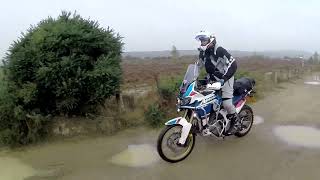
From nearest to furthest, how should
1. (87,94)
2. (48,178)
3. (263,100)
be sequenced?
(48,178), (87,94), (263,100)

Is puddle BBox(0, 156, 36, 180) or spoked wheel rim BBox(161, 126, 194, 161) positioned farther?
spoked wheel rim BBox(161, 126, 194, 161)

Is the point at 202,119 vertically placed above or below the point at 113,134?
above

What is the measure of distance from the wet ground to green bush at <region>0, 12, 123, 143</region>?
1.69 ft

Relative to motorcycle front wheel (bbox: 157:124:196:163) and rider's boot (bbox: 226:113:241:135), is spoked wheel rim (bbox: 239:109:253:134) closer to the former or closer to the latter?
rider's boot (bbox: 226:113:241:135)

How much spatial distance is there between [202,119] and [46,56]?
2625mm

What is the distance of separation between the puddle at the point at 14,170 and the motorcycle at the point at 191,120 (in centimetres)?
173

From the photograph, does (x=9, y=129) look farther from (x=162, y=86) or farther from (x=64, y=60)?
(x=162, y=86)

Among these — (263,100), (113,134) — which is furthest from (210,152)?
(263,100)

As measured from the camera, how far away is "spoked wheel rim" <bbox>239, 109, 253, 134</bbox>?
276 inches

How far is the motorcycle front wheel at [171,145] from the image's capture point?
5605 mm

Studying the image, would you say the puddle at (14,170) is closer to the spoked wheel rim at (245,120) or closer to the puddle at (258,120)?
the spoked wheel rim at (245,120)

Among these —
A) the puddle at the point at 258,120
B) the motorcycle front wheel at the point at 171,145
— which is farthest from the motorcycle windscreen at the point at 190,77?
the puddle at the point at 258,120

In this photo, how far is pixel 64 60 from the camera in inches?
260

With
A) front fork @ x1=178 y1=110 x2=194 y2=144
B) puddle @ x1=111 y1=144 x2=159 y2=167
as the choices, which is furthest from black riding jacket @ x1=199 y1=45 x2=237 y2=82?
puddle @ x1=111 y1=144 x2=159 y2=167
